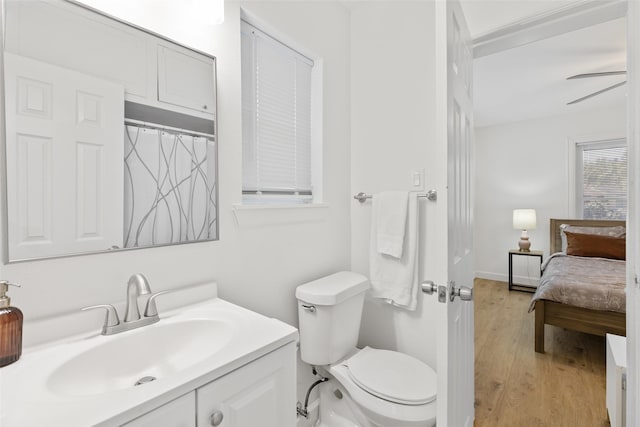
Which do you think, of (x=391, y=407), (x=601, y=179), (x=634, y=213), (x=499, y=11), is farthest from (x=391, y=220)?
(x=601, y=179)

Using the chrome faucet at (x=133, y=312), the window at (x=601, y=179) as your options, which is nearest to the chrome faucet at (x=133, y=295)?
the chrome faucet at (x=133, y=312)

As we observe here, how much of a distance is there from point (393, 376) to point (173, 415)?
103 centimetres

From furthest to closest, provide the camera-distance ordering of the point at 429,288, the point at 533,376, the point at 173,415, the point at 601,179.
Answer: the point at 601,179
the point at 533,376
the point at 429,288
the point at 173,415

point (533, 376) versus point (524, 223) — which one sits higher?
point (524, 223)

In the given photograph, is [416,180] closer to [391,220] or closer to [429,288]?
[391,220]

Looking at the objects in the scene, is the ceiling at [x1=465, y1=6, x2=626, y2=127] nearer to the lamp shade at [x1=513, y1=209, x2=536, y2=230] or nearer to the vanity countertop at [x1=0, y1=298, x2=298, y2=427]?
the lamp shade at [x1=513, y1=209, x2=536, y2=230]

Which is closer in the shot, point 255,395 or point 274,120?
point 255,395

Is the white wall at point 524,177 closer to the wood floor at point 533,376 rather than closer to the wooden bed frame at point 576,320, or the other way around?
the wood floor at point 533,376

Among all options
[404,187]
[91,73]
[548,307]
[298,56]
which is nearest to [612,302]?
[548,307]

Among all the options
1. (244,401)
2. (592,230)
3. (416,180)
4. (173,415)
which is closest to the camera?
(173,415)

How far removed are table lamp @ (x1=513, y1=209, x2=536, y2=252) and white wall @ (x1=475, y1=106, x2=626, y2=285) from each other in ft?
0.62

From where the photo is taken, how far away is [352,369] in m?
1.42

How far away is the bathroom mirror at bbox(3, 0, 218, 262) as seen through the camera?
31.1 inches

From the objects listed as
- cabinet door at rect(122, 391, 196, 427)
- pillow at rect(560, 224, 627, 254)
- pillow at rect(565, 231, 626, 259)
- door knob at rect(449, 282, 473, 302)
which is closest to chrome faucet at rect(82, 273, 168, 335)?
cabinet door at rect(122, 391, 196, 427)
